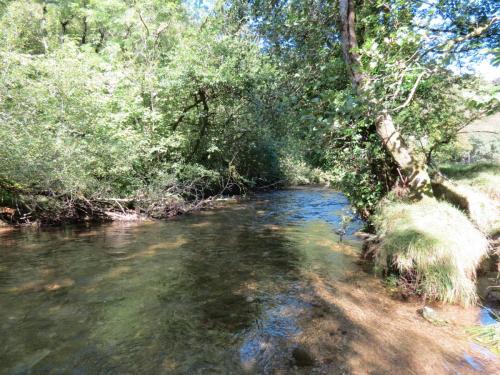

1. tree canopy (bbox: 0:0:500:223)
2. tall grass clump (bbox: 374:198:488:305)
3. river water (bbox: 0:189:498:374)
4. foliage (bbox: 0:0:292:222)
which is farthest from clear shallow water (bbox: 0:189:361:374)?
foliage (bbox: 0:0:292:222)

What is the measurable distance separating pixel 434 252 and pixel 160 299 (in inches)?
191

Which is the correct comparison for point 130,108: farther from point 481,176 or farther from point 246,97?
point 481,176

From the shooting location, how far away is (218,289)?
241 inches

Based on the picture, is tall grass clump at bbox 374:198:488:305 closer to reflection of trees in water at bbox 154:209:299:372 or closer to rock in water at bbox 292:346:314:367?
reflection of trees in water at bbox 154:209:299:372

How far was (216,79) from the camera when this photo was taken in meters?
16.5

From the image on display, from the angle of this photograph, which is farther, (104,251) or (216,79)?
(216,79)

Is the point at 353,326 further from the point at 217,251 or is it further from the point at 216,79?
the point at 216,79

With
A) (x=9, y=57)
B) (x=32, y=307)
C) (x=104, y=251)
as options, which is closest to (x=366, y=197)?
(x=104, y=251)

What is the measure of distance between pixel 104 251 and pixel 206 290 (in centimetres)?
399

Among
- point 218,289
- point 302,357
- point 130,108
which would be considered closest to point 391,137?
point 218,289

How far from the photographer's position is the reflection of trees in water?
14.2 feet

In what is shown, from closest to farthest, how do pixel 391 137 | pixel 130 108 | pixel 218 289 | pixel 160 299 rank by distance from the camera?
pixel 160 299
pixel 218 289
pixel 391 137
pixel 130 108

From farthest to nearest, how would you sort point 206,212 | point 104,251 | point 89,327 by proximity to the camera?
point 206,212 → point 104,251 → point 89,327

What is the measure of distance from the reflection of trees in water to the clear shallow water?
20 millimetres
